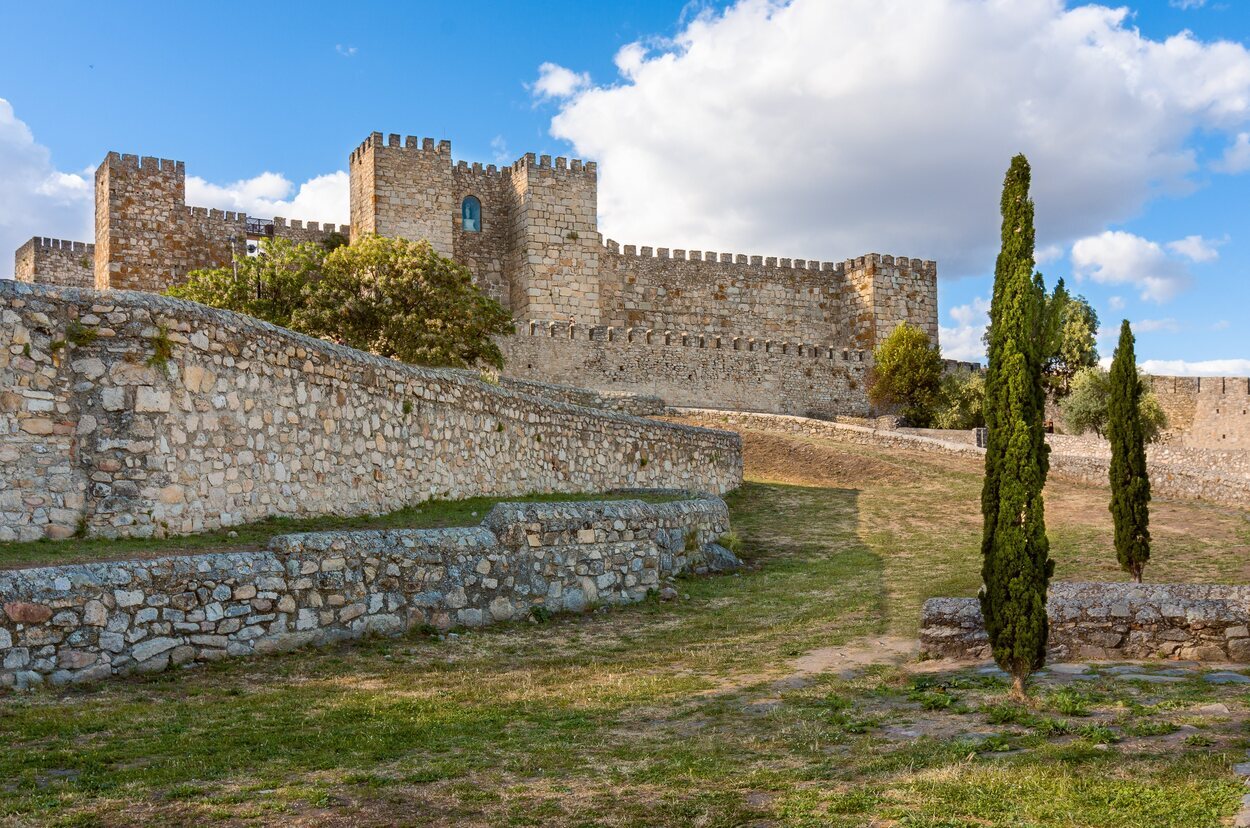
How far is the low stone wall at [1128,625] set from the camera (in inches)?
350

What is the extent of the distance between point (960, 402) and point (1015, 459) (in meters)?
37.6

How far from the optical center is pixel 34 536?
32.8ft

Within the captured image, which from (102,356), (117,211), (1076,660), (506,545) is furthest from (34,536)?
(117,211)

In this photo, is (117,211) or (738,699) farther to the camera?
(117,211)

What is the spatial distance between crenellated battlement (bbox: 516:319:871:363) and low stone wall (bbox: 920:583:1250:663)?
32.5 m

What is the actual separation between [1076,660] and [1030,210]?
3.72m

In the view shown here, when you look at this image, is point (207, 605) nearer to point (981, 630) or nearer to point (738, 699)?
point (738, 699)

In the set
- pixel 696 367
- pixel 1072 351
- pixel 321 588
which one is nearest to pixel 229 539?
pixel 321 588

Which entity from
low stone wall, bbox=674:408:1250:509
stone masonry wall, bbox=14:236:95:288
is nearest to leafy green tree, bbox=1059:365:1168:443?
low stone wall, bbox=674:408:1250:509

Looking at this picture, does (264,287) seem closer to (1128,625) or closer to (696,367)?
(696,367)

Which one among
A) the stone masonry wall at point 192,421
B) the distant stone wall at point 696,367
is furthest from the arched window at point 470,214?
the stone masonry wall at point 192,421

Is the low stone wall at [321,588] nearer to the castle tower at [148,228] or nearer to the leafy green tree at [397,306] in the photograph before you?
the leafy green tree at [397,306]

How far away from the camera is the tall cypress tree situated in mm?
8219

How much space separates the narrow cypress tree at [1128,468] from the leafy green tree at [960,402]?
24.7 m
